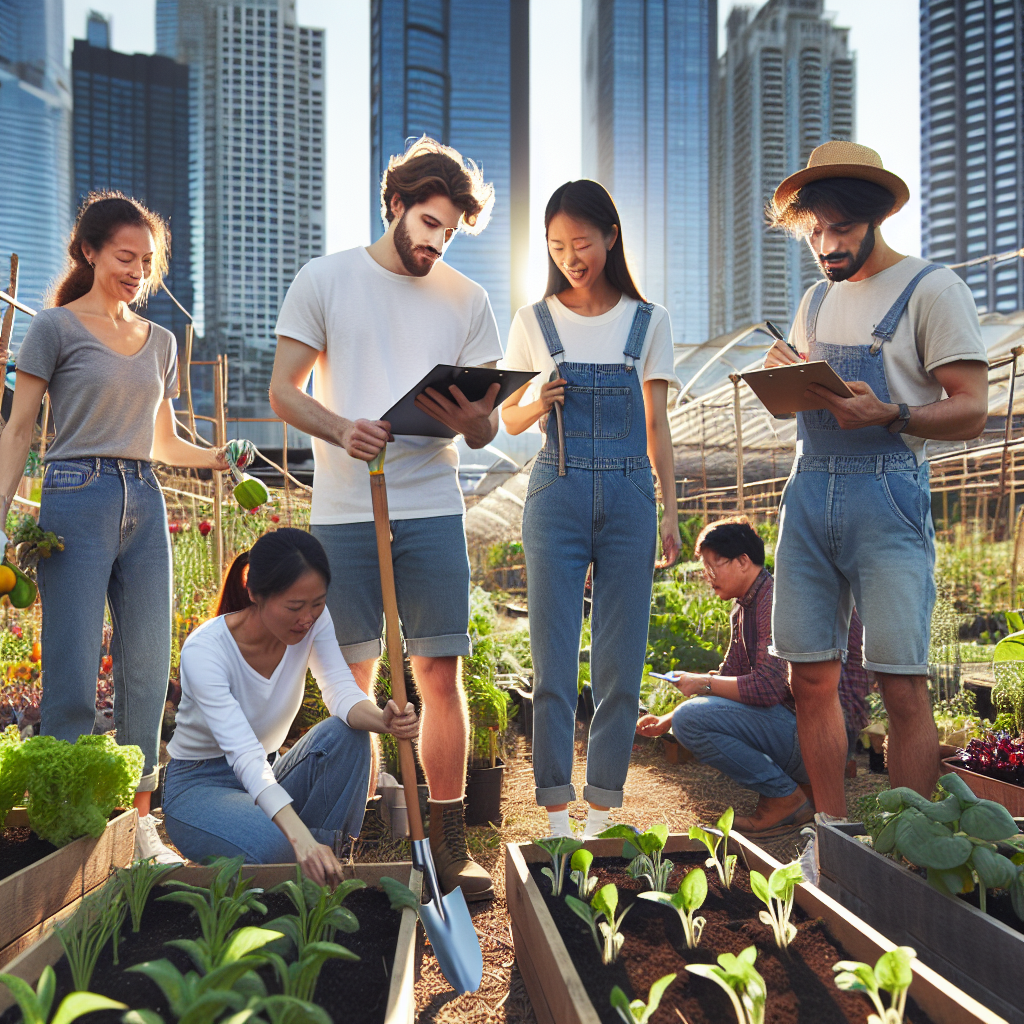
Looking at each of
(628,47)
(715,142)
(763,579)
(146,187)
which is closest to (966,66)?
(715,142)

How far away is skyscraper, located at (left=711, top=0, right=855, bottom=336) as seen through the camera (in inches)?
1769

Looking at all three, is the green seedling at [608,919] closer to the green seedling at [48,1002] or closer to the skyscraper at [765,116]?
the green seedling at [48,1002]

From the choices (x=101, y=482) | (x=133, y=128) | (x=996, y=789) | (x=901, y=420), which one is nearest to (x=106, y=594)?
(x=101, y=482)

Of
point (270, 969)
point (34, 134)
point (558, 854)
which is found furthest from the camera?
point (34, 134)

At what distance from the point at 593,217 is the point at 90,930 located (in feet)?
6.22

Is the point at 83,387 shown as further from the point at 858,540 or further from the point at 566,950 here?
the point at 858,540

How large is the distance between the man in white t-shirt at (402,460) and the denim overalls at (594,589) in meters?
0.21

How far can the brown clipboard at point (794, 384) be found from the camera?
182 cm

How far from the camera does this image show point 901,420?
1924 millimetres

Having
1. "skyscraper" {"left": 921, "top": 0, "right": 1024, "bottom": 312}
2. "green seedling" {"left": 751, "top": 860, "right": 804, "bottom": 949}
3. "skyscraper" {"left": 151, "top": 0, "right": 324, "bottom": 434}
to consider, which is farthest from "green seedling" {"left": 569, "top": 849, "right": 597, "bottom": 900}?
"skyscraper" {"left": 151, "top": 0, "right": 324, "bottom": 434}

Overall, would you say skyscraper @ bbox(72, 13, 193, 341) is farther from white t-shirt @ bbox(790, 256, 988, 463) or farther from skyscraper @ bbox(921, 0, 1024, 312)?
white t-shirt @ bbox(790, 256, 988, 463)

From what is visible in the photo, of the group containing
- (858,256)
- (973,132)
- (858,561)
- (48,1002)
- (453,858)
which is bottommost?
(453,858)

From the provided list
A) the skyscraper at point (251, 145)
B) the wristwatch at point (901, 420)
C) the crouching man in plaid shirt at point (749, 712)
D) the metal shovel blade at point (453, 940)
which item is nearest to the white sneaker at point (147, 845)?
the metal shovel blade at point (453, 940)

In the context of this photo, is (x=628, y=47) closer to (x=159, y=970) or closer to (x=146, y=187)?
(x=146, y=187)
